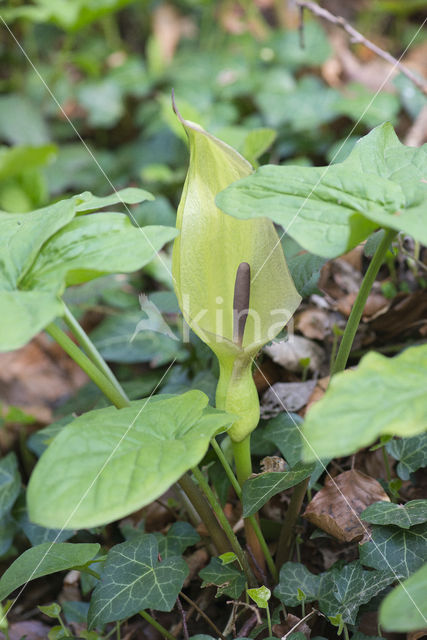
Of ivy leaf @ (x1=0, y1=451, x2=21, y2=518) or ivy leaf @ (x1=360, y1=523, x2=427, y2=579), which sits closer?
ivy leaf @ (x1=360, y1=523, x2=427, y2=579)

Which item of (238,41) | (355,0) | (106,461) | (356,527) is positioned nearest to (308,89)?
(238,41)

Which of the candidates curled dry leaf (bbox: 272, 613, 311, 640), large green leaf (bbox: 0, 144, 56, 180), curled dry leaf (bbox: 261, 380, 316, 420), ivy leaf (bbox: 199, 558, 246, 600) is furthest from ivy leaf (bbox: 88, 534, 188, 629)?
large green leaf (bbox: 0, 144, 56, 180)

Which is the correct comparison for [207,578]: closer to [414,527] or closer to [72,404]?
[414,527]

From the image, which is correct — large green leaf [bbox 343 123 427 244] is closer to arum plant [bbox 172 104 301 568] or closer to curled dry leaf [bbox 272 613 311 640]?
arum plant [bbox 172 104 301 568]

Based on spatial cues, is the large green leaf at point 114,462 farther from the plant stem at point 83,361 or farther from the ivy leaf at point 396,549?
the ivy leaf at point 396,549

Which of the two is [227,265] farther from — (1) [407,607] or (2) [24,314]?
(1) [407,607]

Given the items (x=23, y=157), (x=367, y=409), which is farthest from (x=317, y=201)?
(x=23, y=157)
